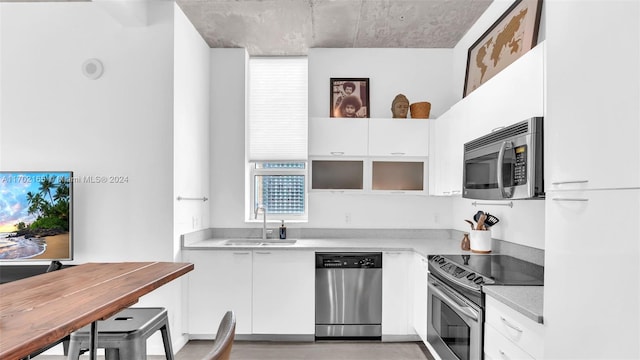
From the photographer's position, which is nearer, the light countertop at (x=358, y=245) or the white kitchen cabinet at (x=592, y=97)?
the white kitchen cabinet at (x=592, y=97)

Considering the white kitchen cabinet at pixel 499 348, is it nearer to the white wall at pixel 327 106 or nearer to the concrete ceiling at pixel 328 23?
the white wall at pixel 327 106

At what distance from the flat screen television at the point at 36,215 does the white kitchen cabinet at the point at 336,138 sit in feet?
6.61

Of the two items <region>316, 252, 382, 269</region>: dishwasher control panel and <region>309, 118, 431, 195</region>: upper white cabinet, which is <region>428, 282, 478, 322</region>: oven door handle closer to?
<region>316, 252, 382, 269</region>: dishwasher control panel

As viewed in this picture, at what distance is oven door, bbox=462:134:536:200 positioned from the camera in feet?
5.64

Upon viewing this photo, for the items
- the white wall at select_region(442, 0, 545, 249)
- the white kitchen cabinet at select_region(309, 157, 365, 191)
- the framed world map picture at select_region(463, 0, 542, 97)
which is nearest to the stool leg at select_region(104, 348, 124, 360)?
the white wall at select_region(442, 0, 545, 249)

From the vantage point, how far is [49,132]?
116 inches

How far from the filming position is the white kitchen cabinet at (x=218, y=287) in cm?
315

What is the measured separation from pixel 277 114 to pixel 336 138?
0.80 metres

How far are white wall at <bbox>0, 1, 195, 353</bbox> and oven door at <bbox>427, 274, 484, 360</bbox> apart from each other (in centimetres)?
202

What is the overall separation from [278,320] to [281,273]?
0.40 metres

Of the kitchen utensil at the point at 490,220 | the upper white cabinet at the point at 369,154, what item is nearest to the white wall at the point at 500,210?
the kitchen utensil at the point at 490,220

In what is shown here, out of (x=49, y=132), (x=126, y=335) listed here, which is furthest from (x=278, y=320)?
(x=49, y=132)

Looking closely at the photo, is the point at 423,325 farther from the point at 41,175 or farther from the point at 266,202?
the point at 41,175

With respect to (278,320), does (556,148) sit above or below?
above
